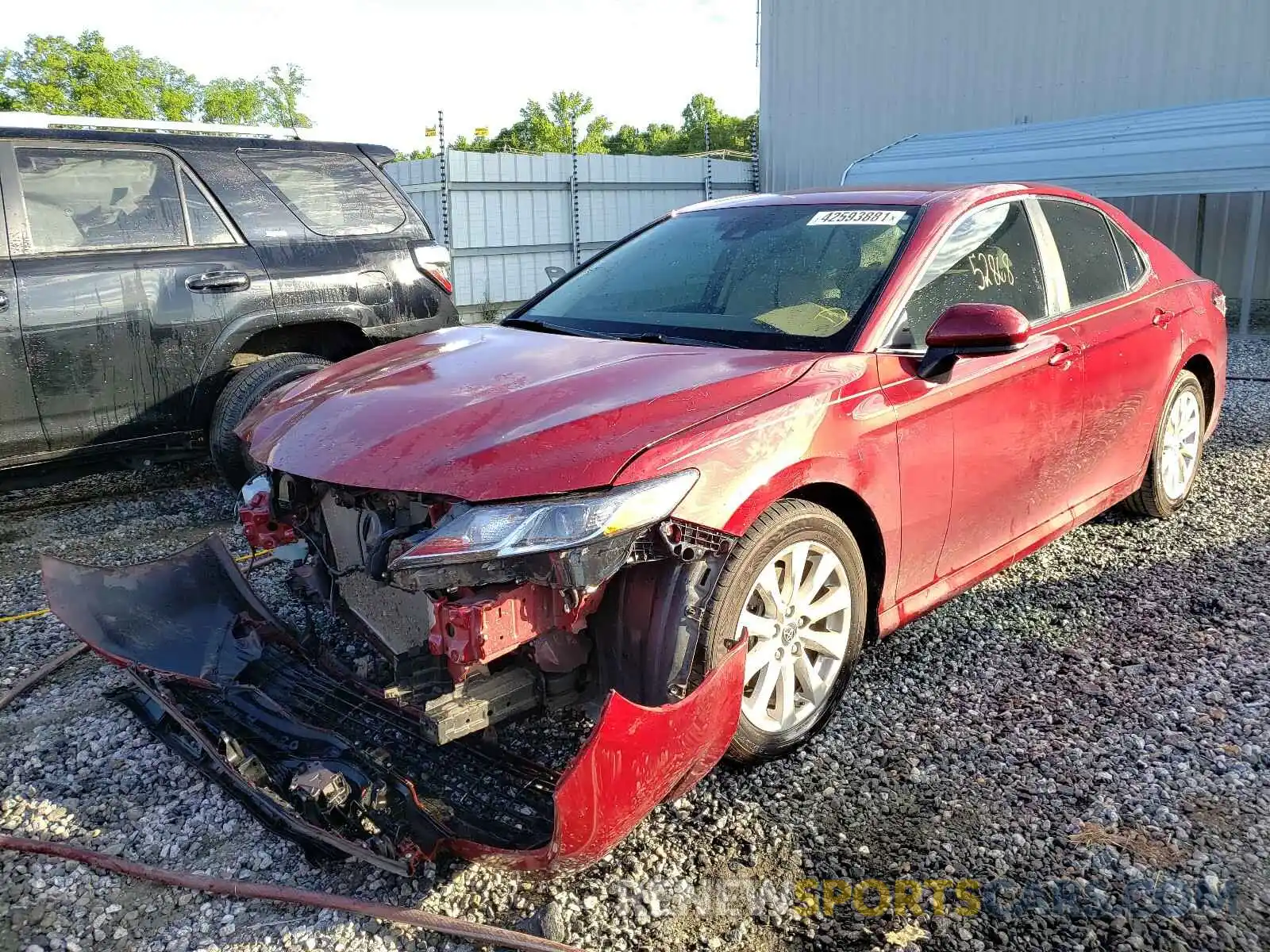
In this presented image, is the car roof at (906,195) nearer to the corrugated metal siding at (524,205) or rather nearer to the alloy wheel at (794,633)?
the alloy wheel at (794,633)

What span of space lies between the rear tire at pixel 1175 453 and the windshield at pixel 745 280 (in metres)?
2.09

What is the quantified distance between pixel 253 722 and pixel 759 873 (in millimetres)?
1442

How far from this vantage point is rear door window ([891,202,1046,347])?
3256 mm

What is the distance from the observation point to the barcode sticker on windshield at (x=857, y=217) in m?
3.49

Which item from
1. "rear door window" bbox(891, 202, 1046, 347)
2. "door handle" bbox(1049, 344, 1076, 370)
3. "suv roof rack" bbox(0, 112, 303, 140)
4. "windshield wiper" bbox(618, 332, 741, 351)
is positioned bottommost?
"door handle" bbox(1049, 344, 1076, 370)

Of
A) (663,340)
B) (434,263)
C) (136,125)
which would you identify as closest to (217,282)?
(434,263)

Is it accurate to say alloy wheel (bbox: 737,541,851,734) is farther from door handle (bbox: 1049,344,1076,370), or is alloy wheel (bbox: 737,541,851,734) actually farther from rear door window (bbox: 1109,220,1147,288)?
rear door window (bbox: 1109,220,1147,288)

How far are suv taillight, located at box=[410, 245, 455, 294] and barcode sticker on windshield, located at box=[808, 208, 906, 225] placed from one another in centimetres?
284

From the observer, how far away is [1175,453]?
4.89 meters

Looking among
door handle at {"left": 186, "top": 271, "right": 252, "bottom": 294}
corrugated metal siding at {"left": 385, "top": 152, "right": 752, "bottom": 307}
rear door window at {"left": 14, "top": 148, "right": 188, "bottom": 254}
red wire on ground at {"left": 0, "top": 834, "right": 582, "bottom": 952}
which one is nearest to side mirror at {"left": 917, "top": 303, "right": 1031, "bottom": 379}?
red wire on ground at {"left": 0, "top": 834, "right": 582, "bottom": 952}

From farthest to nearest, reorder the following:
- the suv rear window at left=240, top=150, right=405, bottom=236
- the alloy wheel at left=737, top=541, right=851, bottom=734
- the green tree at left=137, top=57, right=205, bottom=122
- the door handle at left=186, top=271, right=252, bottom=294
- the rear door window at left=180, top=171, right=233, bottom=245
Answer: the green tree at left=137, top=57, right=205, bottom=122
the suv rear window at left=240, top=150, right=405, bottom=236
the rear door window at left=180, top=171, right=233, bottom=245
the door handle at left=186, top=271, right=252, bottom=294
the alloy wheel at left=737, top=541, right=851, bottom=734

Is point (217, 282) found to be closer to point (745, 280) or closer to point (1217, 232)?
point (745, 280)

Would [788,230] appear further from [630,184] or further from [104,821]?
[630,184]

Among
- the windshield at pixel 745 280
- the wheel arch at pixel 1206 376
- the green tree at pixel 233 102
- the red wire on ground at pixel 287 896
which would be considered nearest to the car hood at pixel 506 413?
the windshield at pixel 745 280
